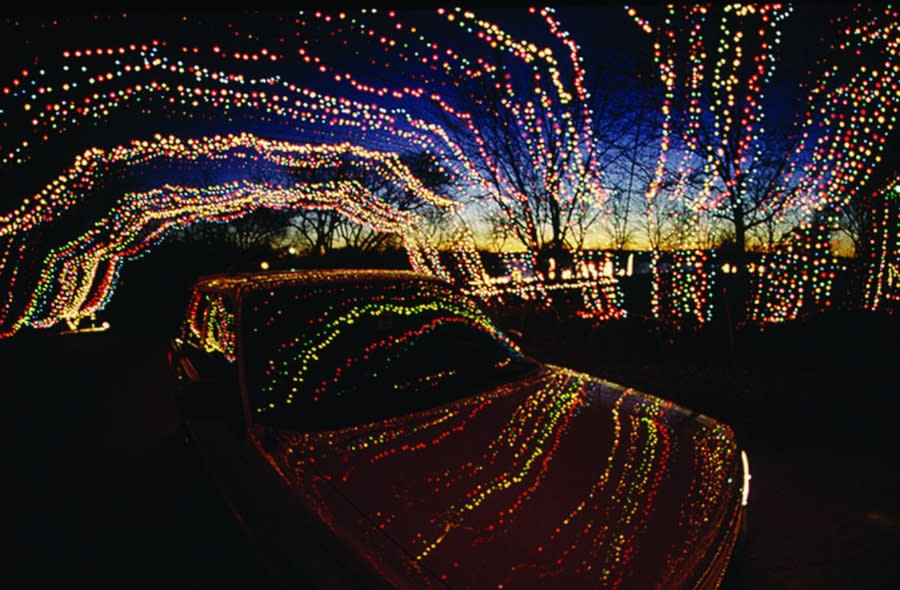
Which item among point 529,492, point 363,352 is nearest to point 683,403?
point 363,352

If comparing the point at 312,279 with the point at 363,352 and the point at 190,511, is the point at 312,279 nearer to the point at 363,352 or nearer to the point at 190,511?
the point at 363,352

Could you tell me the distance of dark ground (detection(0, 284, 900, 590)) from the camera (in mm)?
2744

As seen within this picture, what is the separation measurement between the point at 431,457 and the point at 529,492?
1.38 feet

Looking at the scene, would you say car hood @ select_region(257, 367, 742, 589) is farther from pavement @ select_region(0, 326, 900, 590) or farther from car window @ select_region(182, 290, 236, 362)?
car window @ select_region(182, 290, 236, 362)

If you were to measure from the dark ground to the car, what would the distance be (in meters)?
0.30

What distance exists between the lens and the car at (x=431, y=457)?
143 centimetres

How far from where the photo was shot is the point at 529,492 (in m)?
1.66

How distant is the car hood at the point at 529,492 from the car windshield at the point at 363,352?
19cm

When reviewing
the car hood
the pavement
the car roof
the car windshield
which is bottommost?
the pavement

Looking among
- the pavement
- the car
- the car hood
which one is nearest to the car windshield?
the car

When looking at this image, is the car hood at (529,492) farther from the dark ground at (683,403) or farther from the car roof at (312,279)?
the car roof at (312,279)

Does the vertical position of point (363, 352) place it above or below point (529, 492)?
above

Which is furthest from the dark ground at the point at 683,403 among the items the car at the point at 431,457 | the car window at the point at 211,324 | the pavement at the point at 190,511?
the car window at the point at 211,324

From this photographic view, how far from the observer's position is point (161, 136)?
7246mm
